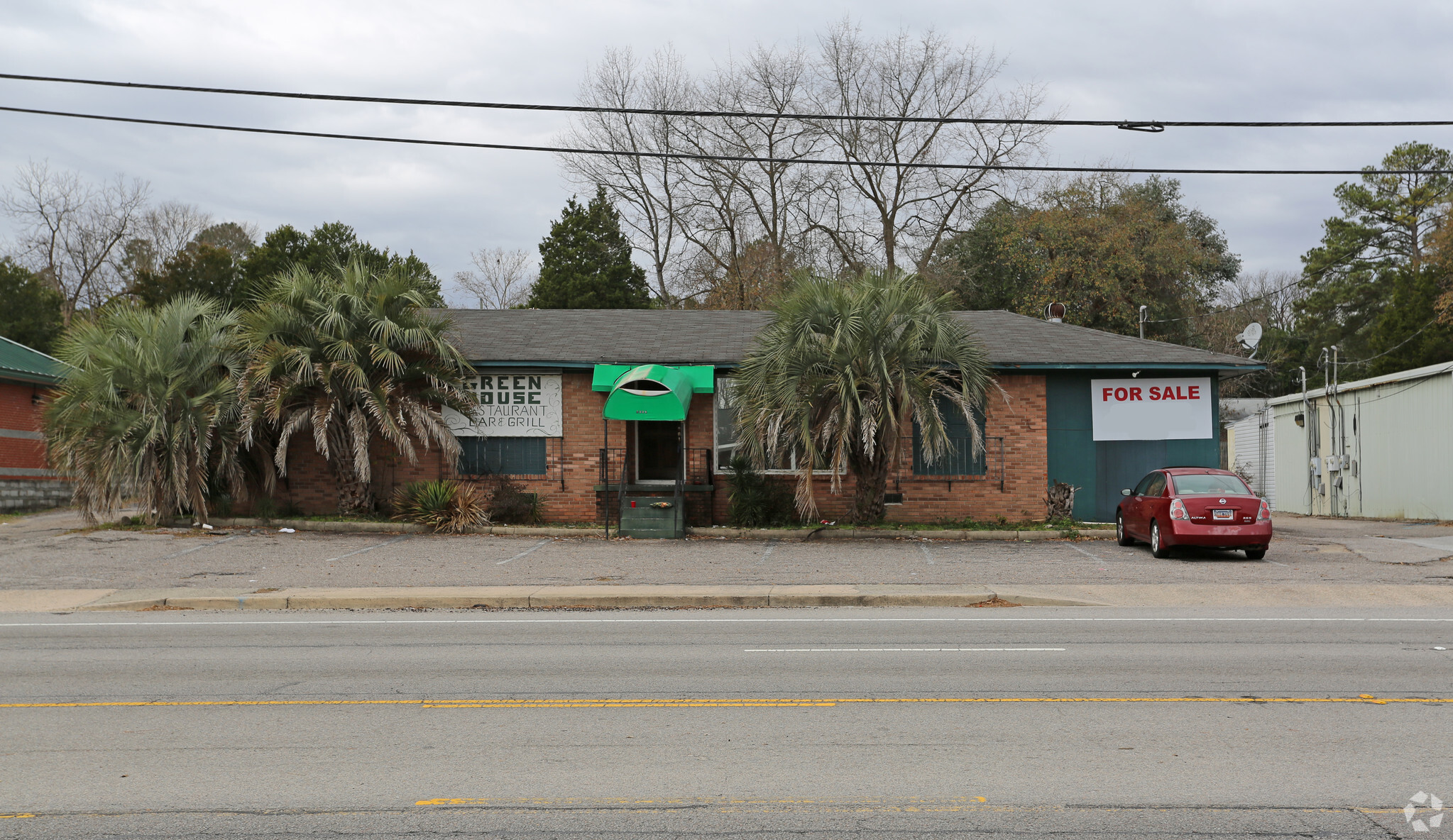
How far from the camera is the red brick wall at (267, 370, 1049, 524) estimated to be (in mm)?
20734

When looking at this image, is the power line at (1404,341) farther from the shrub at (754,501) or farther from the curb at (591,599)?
the curb at (591,599)

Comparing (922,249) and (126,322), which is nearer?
(126,322)

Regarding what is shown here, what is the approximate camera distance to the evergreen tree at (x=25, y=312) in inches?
1537

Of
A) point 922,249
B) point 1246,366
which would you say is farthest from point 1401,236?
point 1246,366

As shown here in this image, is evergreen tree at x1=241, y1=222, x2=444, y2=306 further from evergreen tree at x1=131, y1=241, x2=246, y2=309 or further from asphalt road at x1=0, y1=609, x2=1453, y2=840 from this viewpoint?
asphalt road at x1=0, y1=609, x2=1453, y2=840

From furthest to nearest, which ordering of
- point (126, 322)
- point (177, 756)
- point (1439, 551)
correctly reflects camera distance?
point (126, 322) < point (1439, 551) < point (177, 756)

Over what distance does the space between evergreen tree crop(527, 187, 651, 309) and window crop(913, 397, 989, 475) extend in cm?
2991

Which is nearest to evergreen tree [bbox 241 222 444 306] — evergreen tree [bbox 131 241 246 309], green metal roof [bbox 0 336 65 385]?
evergreen tree [bbox 131 241 246 309]

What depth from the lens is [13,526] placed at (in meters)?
21.4

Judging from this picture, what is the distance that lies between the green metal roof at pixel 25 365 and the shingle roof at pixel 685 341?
34.2ft

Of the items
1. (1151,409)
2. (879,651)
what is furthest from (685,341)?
(879,651)

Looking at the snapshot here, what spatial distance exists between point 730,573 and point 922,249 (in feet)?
92.1

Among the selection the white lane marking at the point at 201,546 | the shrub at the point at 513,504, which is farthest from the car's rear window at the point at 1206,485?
the white lane marking at the point at 201,546

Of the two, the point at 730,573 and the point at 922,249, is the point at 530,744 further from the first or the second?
the point at 922,249
